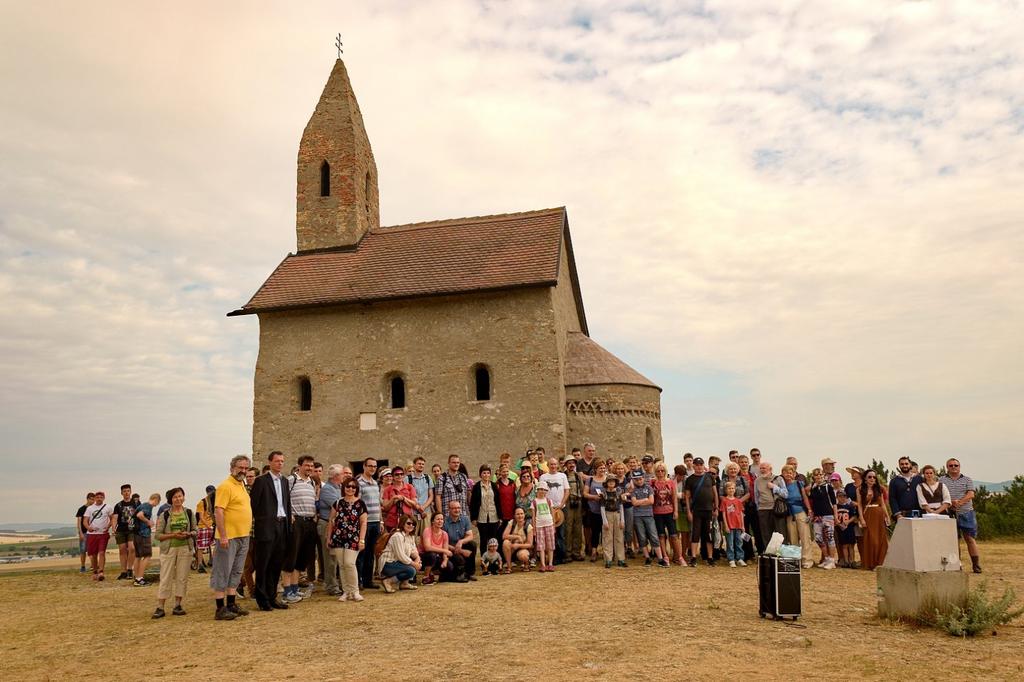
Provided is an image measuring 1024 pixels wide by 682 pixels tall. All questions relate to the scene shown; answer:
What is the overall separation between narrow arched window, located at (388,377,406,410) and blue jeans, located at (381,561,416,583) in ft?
35.7

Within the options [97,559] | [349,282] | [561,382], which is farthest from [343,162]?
[97,559]

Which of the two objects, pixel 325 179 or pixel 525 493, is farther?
pixel 325 179

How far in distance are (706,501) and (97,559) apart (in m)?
11.2

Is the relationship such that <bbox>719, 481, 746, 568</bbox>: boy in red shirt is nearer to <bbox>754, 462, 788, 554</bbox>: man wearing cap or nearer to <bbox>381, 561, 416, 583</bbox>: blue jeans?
<bbox>754, 462, 788, 554</bbox>: man wearing cap

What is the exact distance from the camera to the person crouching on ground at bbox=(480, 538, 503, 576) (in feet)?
39.5

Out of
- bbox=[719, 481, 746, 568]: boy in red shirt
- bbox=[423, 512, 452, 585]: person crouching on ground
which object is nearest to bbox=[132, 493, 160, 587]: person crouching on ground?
bbox=[423, 512, 452, 585]: person crouching on ground

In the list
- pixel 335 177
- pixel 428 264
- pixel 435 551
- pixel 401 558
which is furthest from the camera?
pixel 335 177

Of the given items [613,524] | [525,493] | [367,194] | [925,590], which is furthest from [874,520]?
[367,194]

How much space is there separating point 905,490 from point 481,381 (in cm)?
1174

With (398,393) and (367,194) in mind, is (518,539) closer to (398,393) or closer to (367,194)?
(398,393)

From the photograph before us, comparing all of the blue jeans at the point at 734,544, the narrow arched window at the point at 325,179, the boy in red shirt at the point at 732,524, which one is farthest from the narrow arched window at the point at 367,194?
the blue jeans at the point at 734,544

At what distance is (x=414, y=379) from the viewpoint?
21.0m

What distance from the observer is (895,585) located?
789cm

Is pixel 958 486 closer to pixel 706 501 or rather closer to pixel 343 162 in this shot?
pixel 706 501
